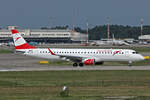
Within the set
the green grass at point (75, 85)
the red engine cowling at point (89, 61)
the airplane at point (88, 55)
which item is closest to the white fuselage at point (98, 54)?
the airplane at point (88, 55)

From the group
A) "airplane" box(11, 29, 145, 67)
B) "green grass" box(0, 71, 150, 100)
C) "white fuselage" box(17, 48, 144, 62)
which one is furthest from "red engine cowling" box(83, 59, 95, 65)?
"green grass" box(0, 71, 150, 100)

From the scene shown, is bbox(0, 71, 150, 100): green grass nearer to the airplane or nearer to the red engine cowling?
the red engine cowling

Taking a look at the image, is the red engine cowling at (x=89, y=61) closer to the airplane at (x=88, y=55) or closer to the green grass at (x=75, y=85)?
the airplane at (x=88, y=55)

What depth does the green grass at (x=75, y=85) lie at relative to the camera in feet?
89.4

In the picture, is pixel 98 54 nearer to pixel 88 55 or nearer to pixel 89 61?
pixel 88 55

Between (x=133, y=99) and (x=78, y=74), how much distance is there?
19.0 m

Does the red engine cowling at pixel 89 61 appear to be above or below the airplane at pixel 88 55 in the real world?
below

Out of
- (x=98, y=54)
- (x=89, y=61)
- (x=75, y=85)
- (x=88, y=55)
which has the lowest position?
(x=89, y=61)

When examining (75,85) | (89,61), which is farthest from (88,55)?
(75,85)

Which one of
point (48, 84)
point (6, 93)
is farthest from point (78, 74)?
point (6, 93)

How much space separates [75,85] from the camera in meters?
34.4

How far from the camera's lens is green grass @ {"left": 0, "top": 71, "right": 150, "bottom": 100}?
27.2 m

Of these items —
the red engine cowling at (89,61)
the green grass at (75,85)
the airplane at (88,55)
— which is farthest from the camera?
the airplane at (88,55)

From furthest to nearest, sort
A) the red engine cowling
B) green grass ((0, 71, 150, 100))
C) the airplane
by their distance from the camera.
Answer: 1. the airplane
2. the red engine cowling
3. green grass ((0, 71, 150, 100))
